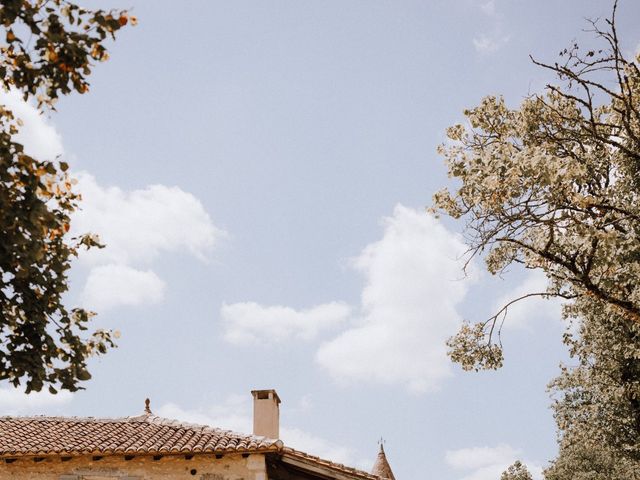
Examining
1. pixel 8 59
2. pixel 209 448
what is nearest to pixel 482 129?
pixel 209 448

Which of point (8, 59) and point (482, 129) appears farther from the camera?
point (482, 129)

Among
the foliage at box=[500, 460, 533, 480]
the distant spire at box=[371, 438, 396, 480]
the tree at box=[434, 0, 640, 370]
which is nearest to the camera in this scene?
the tree at box=[434, 0, 640, 370]

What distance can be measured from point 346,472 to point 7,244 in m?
8.52

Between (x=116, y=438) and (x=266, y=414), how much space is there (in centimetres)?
327

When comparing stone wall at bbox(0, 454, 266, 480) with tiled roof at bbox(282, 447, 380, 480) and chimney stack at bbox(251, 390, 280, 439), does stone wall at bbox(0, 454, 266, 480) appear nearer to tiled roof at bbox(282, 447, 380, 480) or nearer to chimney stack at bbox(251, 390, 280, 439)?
tiled roof at bbox(282, 447, 380, 480)

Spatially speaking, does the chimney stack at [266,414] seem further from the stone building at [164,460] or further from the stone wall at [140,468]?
the stone wall at [140,468]

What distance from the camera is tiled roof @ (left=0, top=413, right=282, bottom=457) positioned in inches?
476

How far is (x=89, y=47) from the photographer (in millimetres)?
5887

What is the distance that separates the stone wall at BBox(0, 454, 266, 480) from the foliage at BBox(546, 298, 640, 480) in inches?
321

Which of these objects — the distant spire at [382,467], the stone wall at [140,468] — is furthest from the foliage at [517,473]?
the stone wall at [140,468]

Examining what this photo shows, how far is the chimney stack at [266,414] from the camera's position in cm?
1427

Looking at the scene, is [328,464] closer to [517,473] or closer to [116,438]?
[116,438]

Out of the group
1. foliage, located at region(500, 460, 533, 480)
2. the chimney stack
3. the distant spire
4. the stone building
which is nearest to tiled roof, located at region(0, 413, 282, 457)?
the stone building

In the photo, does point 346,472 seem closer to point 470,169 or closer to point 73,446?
point 73,446
